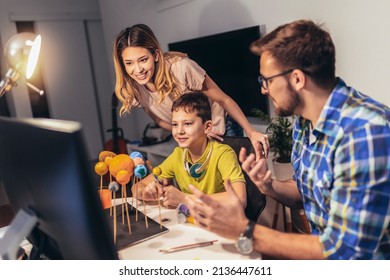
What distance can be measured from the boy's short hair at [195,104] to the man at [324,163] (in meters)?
0.28

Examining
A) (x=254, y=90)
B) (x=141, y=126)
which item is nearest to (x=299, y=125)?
(x=254, y=90)

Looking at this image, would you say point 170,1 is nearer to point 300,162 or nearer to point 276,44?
point 276,44

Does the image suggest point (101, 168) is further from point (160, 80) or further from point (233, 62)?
point (233, 62)

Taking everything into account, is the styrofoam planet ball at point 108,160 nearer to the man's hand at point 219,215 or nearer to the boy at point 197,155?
the boy at point 197,155

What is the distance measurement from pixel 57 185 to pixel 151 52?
0.61 metres

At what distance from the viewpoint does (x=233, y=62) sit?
114cm

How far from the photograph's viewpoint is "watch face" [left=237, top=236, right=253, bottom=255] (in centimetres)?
75

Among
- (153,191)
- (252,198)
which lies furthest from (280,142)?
(153,191)

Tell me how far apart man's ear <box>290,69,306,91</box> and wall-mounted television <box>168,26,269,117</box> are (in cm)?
31

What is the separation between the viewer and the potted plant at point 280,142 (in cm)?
108

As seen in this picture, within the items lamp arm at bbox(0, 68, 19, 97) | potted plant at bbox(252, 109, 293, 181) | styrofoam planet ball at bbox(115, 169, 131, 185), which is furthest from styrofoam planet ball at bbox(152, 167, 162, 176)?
lamp arm at bbox(0, 68, 19, 97)

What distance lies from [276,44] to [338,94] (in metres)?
0.17

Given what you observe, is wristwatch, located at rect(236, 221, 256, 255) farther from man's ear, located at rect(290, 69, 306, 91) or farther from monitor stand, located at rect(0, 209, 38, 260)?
monitor stand, located at rect(0, 209, 38, 260)

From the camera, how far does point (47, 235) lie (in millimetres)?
693
